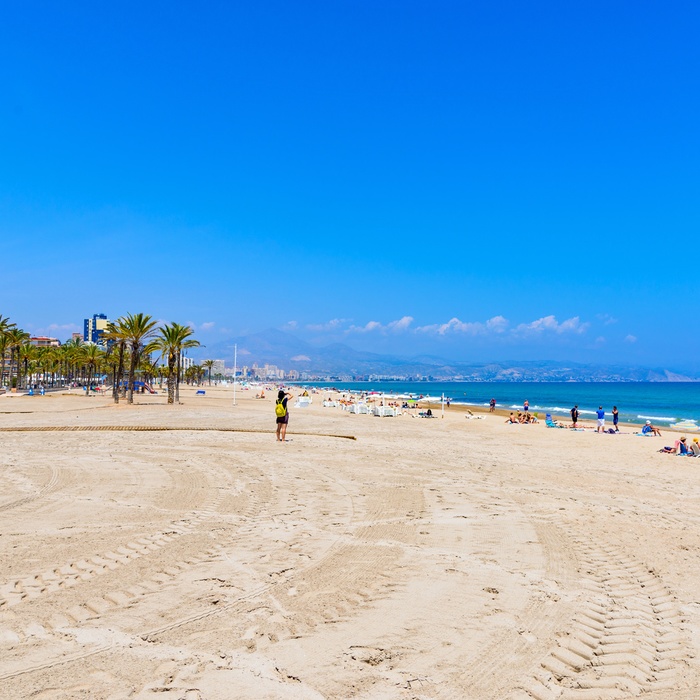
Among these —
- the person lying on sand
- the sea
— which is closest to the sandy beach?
the person lying on sand

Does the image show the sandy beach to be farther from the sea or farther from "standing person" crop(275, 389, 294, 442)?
the sea

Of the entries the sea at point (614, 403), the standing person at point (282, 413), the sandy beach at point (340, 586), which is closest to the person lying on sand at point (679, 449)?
the sandy beach at point (340, 586)

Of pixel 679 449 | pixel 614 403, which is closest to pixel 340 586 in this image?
pixel 679 449

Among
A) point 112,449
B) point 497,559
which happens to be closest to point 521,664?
point 497,559

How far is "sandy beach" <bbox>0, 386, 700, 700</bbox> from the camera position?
3.58 metres

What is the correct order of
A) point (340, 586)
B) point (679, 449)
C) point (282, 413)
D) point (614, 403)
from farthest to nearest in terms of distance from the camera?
1. point (614, 403)
2. point (679, 449)
3. point (282, 413)
4. point (340, 586)

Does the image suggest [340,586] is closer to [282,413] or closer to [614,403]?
[282,413]

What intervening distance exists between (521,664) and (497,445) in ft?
55.4

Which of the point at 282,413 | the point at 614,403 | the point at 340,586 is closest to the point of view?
the point at 340,586

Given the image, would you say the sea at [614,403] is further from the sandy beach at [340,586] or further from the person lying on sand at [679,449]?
the sandy beach at [340,586]

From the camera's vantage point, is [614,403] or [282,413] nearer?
[282,413]

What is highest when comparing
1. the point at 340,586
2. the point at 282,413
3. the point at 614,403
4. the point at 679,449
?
the point at 282,413

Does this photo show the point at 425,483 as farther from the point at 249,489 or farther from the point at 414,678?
the point at 414,678

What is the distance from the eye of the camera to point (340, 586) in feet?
17.0
